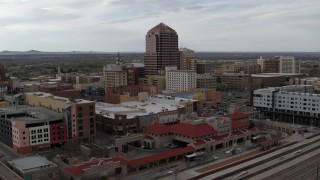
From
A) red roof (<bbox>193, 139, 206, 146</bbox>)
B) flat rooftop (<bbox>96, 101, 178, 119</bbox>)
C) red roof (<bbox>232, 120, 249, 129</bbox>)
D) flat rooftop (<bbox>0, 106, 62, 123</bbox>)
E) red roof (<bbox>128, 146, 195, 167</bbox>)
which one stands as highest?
flat rooftop (<bbox>0, 106, 62, 123</bbox>)

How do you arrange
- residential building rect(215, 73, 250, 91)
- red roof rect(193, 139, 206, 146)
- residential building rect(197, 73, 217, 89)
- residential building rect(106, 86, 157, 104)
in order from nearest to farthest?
red roof rect(193, 139, 206, 146), residential building rect(106, 86, 157, 104), residential building rect(197, 73, 217, 89), residential building rect(215, 73, 250, 91)

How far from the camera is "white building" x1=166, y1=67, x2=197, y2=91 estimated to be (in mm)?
78688

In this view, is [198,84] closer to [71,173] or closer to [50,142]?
[50,142]

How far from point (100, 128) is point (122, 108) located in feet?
19.2

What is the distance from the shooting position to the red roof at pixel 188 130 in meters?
38.6

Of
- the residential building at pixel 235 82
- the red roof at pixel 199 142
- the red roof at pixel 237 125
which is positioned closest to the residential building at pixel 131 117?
the red roof at pixel 237 125

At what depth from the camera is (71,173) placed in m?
28.4

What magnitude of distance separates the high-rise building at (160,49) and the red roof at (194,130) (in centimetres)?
4876

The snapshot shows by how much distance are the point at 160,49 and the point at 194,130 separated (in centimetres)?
5122

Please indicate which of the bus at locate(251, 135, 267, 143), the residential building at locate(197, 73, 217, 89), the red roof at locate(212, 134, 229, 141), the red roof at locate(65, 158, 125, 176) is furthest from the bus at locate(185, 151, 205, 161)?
the residential building at locate(197, 73, 217, 89)

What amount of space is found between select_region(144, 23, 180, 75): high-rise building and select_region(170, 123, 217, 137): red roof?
48759 millimetres

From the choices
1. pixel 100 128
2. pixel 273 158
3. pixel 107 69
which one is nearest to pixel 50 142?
pixel 100 128

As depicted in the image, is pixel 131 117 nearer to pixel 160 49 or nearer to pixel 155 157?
pixel 155 157

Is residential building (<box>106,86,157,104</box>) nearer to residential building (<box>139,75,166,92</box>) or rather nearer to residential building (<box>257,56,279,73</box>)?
residential building (<box>139,75,166,92</box>)
